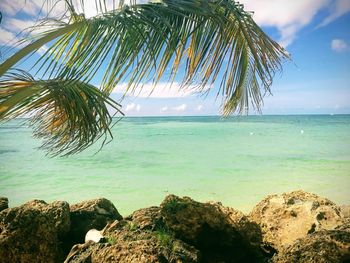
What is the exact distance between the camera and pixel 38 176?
37.2 feet

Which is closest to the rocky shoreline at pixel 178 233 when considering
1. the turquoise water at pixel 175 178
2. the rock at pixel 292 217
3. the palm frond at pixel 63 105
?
the rock at pixel 292 217

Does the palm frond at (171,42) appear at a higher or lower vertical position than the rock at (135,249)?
higher

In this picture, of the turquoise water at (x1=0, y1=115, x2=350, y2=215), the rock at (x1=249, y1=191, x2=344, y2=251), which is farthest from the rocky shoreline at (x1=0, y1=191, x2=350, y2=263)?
the turquoise water at (x1=0, y1=115, x2=350, y2=215)

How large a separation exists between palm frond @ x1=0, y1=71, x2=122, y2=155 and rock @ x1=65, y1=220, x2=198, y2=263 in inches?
24.6

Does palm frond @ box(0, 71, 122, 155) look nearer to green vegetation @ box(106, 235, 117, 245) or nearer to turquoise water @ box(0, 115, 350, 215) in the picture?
green vegetation @ box(106, 235, 117, 245)

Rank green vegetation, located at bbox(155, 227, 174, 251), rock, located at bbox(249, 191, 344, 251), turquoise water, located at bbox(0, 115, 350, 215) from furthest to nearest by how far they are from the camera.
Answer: turquoise water, located at bbox(0, 115, 350, 215) → rock, located at bbox(249, 191, 344, 251) → green vegetation, located at bbox(155, 227, 174, 251)

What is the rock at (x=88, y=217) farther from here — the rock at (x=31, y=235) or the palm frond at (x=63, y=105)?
the palm frond at (x=63, y=105)

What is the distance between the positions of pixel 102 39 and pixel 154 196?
6.58 metres

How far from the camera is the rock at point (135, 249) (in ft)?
5.75

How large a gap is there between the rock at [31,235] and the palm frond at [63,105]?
0.65 metres

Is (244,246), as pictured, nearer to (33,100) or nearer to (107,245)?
(107,245)

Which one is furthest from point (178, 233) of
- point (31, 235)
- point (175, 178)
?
point (175, 178)

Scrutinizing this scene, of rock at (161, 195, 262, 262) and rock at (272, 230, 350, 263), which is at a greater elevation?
rock at (272, 230, 350, 263)

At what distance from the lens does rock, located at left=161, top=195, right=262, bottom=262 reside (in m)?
2.37
